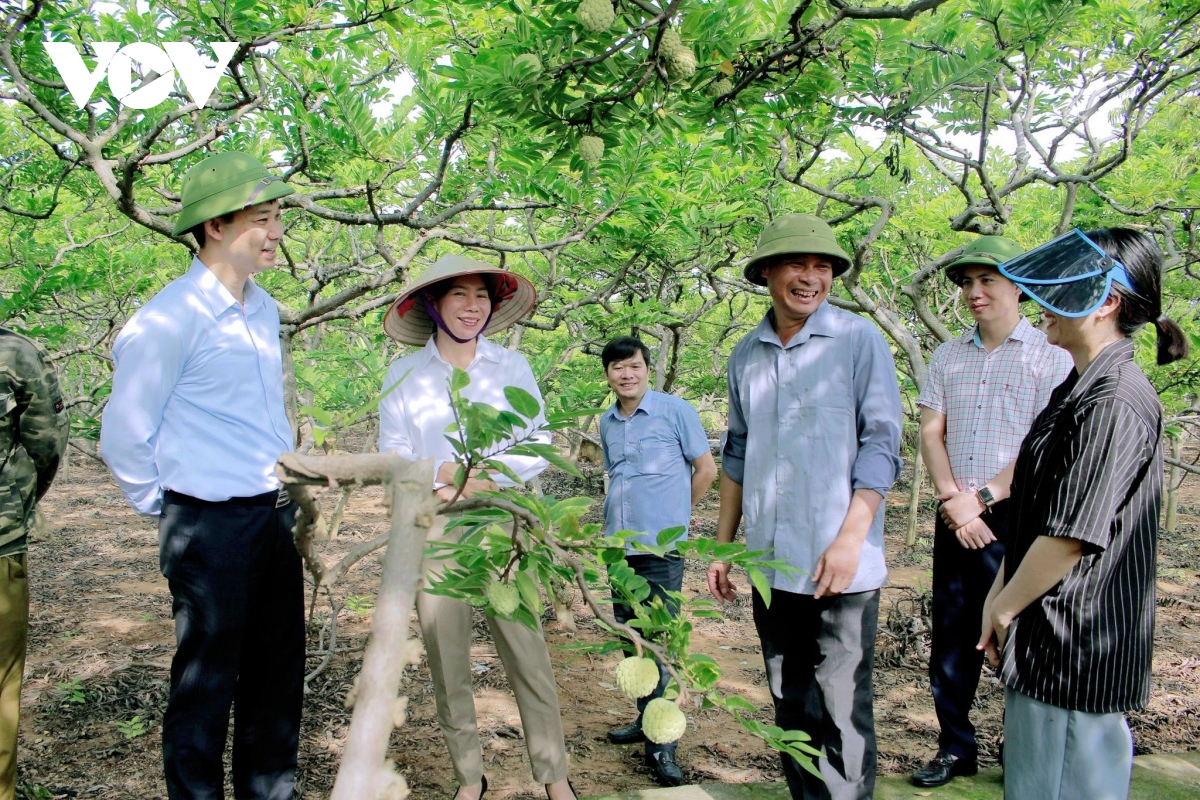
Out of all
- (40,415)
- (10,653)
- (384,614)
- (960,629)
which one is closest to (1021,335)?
(960,629)

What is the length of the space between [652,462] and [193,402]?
183 centimetres

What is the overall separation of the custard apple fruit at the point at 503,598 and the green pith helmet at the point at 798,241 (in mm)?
1345

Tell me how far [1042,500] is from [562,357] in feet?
17.0

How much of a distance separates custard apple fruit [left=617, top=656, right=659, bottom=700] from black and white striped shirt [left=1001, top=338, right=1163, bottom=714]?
97 centimetres

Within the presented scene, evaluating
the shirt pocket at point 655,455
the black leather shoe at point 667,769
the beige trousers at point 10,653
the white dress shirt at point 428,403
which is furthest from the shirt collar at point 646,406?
the beige trousers at point 10,653

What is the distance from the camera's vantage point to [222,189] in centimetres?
209

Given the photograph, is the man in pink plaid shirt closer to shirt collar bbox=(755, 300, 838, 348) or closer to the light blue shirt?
shirt collar bbox=(755, 300, 838, 348)

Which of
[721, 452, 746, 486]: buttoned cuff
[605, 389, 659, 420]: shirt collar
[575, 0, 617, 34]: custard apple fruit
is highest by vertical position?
[575, 0, 617, 34]: custard apple fruit

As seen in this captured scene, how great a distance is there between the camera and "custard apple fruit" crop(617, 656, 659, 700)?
135cm

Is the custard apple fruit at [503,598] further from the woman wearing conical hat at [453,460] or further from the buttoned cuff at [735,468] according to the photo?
the buttoned cuff at [735,468]

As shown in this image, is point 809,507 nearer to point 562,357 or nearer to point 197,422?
point 197,422

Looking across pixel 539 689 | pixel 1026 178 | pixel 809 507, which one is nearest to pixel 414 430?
pixel 539 689

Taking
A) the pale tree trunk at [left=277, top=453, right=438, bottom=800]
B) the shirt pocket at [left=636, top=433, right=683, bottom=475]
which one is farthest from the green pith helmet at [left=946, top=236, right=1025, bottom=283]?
the pale tree trunk at [left=277, top=453, right=438, bottom=800]

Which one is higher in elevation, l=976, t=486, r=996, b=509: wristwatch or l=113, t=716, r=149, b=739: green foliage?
l=976, t=486, r=996, b=509: wristwatch
